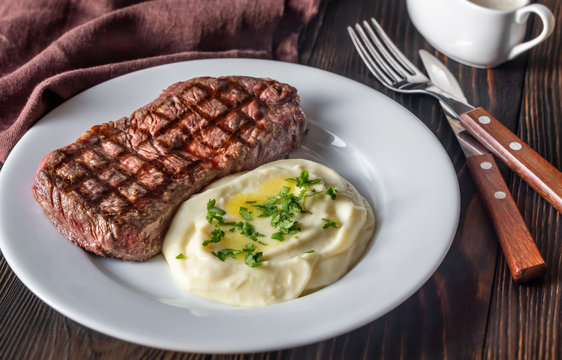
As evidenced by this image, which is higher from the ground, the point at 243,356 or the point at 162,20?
the point at 162,20

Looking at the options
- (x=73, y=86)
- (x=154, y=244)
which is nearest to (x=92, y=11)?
(x=73, y=86)

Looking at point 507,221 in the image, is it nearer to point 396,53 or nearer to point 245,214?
point 245,214

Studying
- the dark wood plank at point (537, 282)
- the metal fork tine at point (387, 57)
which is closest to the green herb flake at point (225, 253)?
the dark wood plank at point (537, 282)

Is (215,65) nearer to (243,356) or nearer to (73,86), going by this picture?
(73,86)

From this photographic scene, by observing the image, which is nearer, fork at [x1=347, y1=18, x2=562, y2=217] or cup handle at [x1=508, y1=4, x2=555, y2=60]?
fork at [x1=347, y1=18, x2=562, y2=217]

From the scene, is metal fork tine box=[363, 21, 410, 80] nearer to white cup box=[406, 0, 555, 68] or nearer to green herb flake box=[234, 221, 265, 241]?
white cup box=[406, 0, 555, 68]

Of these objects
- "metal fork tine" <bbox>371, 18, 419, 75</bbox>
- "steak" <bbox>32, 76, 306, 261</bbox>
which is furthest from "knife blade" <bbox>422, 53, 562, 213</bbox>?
"steak" <bbox>32, 76, 306, 261</bbox>

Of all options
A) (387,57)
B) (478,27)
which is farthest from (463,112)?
(387,57)
